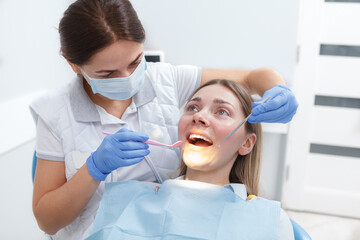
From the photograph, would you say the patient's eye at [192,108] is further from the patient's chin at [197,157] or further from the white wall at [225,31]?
the white wall at [225,31]

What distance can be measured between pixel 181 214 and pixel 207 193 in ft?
0.40

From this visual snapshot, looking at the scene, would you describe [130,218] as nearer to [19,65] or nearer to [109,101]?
[109,101]

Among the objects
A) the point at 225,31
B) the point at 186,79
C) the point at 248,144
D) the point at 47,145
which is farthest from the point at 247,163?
the point at 225,31

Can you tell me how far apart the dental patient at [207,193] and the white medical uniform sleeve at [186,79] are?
0.25ft

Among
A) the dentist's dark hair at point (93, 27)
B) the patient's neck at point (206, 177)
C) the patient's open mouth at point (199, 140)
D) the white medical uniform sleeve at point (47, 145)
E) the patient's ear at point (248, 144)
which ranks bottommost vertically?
the patient's neck at point (206, 177)

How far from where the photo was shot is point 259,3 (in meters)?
2.19

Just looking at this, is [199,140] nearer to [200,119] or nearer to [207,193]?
[200,119]

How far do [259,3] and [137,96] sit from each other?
1.26 metres

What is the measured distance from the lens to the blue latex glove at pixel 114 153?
3.48 feet

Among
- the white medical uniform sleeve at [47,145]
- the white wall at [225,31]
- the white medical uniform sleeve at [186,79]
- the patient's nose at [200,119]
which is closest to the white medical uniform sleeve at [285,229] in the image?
the patient's nose at [200,119]

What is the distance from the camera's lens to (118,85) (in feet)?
3.75

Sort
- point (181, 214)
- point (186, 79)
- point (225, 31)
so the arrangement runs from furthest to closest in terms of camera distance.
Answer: point (225, 31) < point (186, 79) < point (181, 214)

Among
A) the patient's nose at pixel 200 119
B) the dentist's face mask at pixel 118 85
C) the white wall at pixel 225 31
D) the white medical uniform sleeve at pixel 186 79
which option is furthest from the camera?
the white wall at pixel 225 31

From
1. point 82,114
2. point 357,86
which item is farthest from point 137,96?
point 357,86
